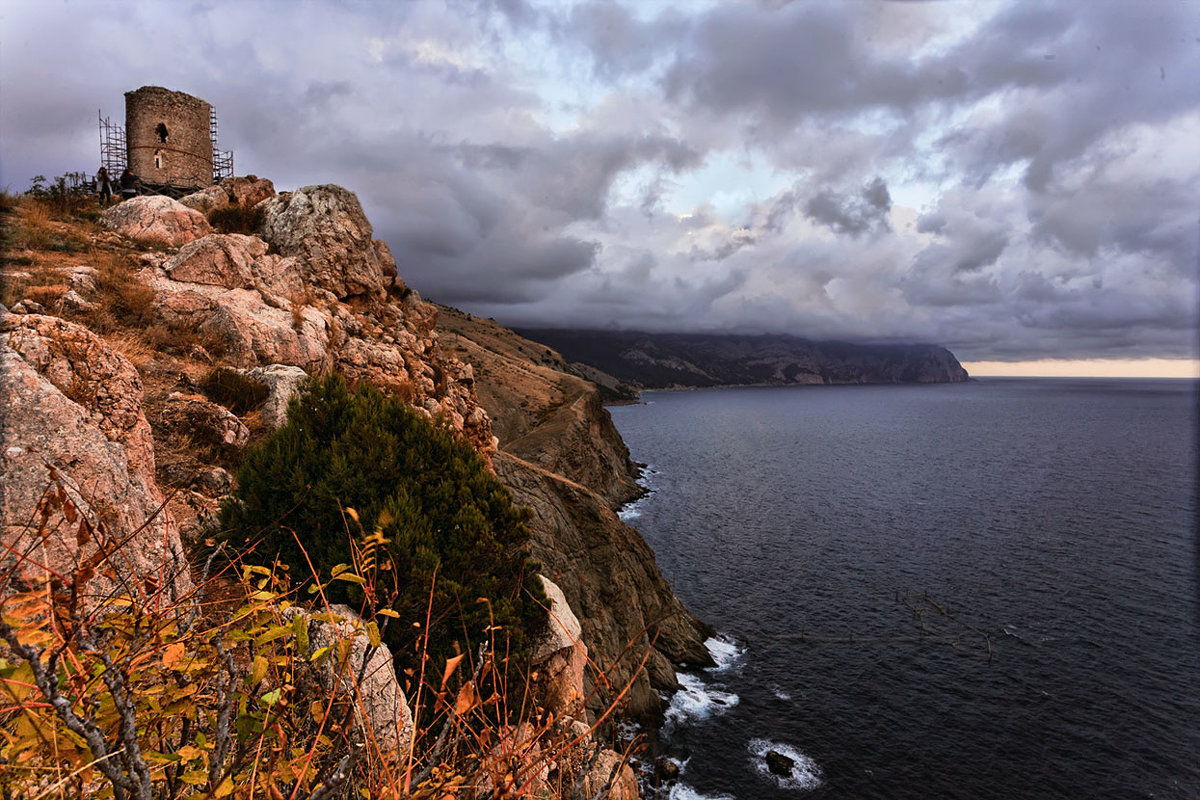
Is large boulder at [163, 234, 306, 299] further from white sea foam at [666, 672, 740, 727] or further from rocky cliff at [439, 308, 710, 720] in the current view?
white sea foam at [666, 672, 740, 727]

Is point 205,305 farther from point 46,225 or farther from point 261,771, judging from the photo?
point 261,771

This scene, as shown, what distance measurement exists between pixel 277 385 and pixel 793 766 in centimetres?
2929

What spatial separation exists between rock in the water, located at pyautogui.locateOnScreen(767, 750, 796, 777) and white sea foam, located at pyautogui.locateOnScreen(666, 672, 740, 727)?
14.5ft

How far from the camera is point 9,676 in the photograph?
2469mm

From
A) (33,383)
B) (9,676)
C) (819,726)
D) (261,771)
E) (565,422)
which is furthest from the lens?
(565,422)

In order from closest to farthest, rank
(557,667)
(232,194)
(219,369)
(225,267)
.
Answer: (557,667) → (219,369) → (225,267) → (232,194)

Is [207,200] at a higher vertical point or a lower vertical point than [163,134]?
lower

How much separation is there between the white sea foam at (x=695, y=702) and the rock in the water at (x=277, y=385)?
89.8 feet

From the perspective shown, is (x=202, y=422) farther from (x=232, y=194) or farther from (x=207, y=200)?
(x=232, y=194)

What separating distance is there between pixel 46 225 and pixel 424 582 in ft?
76.7

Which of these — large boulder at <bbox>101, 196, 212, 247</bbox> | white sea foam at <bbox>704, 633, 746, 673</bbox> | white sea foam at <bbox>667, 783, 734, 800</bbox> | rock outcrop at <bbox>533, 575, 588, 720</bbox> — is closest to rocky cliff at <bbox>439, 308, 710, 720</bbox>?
rock outcrop at <bbox>533, 575, 588, 720</bbox>

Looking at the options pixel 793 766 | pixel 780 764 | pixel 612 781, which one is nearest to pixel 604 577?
pixel 780 764

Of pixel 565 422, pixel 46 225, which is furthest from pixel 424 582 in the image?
pixel 565 422

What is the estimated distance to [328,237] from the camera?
80.8 ft
